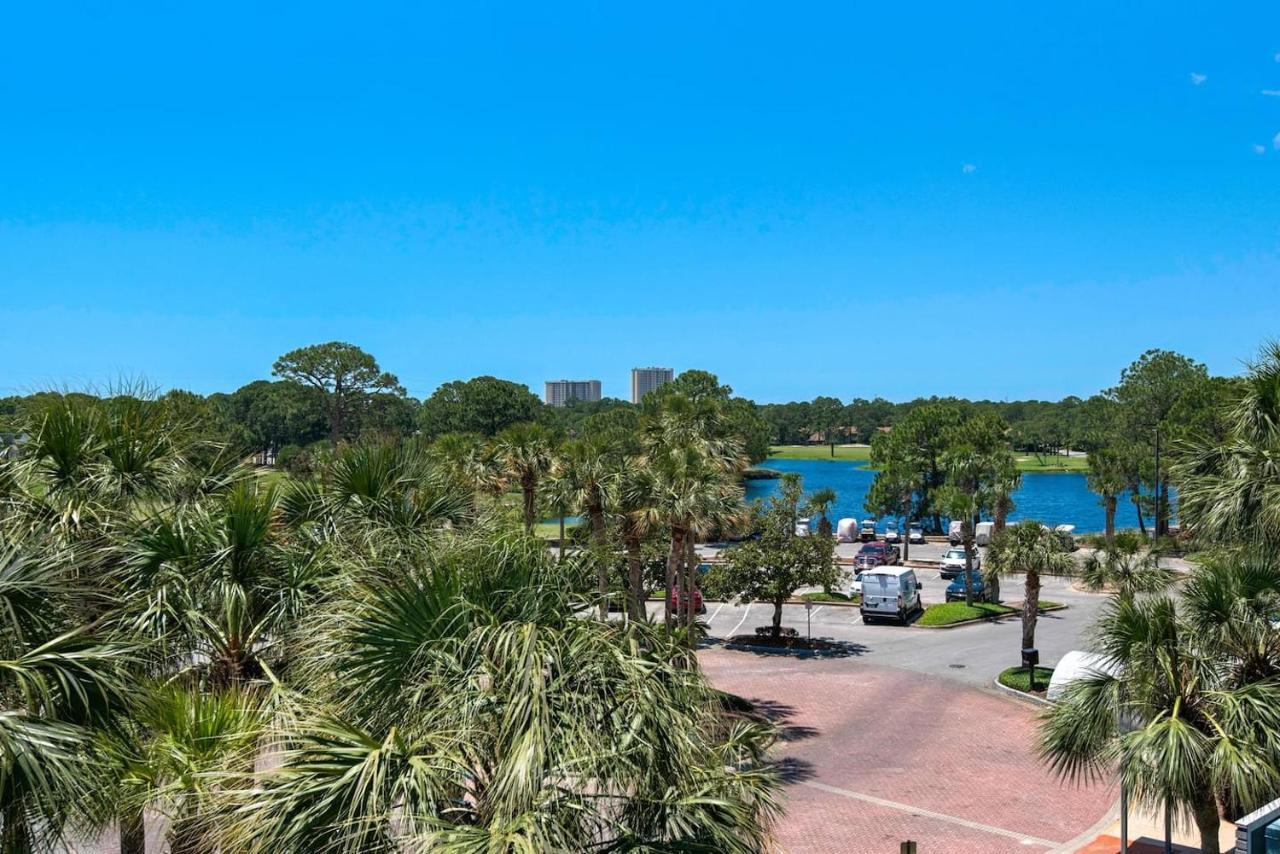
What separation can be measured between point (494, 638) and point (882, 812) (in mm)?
13023

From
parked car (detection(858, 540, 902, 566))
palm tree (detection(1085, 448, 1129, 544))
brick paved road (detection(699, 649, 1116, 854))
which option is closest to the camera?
brick paved road (detection(699, 649, 1116, 854))

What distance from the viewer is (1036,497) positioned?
380ft

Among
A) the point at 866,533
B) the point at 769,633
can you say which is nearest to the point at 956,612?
the point at 769,633

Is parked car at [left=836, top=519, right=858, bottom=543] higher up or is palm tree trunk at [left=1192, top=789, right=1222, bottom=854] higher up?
palm tree trunk at [left=1192, top=789, right=1222, bottom=854]

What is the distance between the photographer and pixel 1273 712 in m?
11.4

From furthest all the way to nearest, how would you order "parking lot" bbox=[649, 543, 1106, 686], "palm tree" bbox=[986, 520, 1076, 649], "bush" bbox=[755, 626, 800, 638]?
"bush" bbox=[755, 626, 800, 638] < "parking lot" bbox=[649, 543, 1106, 686] < "palm tree" bbox=[986, 520, 1076, 649]

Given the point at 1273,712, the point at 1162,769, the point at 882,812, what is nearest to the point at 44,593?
the point at 1162,769

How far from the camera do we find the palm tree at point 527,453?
3372 centimetres

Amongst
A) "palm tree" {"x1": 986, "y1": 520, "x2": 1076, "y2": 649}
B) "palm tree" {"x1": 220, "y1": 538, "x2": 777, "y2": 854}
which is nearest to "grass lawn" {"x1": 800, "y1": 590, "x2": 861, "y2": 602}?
"palm tree" {"x1": 986, "y1": 520, "x2": 1076, "y2": 649}

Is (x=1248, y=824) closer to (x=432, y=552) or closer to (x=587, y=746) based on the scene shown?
(x=587, y=746)

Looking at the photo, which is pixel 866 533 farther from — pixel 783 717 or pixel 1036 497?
pixel 1036 497

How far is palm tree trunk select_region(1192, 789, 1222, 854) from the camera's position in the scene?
11.8 meters

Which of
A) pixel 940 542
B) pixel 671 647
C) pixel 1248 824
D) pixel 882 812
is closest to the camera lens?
pixel 671 647

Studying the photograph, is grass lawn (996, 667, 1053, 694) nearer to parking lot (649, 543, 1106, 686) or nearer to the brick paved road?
parking lot (649, 543, 1106, 686)
